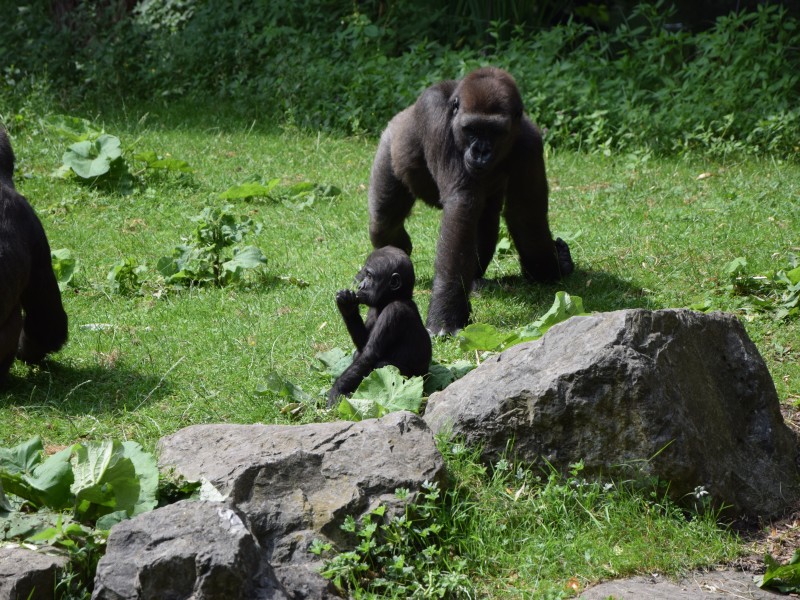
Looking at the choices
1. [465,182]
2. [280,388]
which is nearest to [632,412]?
[280,388]

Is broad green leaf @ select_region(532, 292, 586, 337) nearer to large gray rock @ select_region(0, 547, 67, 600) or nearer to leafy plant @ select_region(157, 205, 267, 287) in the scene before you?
leafy plant @ select_region(157, 205, 267, 287)

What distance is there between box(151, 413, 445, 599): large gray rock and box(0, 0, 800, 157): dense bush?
7158mm

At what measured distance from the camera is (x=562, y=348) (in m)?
4.14

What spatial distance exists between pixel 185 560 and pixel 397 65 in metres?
9.91

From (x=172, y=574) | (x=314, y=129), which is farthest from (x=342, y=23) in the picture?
(x=172, y=574)

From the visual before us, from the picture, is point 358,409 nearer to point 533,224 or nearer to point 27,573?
point 27,573

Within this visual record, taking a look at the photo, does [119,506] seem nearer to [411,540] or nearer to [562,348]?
[411,540]

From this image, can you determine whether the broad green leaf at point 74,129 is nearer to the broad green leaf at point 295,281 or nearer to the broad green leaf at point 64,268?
the broad green leaf at point 64,268

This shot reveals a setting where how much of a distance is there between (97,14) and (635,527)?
1296 cm

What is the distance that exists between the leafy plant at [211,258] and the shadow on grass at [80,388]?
142cm

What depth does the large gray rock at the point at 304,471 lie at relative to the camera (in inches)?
139

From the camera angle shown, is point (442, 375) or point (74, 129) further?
point (74, 129)

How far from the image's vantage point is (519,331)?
5375mm

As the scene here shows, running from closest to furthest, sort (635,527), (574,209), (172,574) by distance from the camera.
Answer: (172,574) → (635,527) → (574,209)
